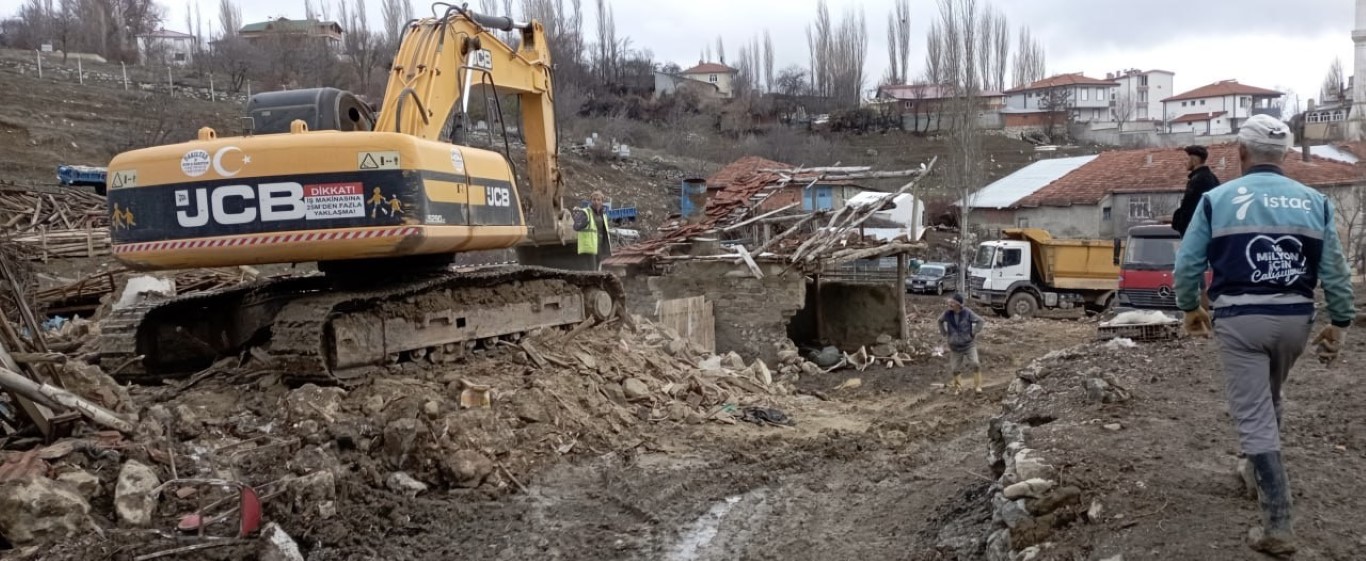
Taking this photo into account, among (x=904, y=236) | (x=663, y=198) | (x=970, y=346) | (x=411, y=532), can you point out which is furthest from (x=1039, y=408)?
(x=663, y=198)

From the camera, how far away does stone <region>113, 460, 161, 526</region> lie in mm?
5035

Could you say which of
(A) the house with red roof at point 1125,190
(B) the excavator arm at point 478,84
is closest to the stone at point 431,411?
(B) the excavator arm at point 478,84

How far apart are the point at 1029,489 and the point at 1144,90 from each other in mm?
105050

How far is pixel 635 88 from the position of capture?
6438 centimetres

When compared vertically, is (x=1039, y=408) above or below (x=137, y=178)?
below

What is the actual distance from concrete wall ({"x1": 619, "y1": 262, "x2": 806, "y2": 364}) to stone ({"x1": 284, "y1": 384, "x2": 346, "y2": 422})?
28.7 feet

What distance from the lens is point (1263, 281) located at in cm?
375

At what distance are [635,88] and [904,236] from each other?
48114mm

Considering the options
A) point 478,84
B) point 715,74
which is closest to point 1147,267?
point 478,84

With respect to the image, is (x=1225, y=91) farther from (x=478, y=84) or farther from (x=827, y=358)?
(x=478, y=84)

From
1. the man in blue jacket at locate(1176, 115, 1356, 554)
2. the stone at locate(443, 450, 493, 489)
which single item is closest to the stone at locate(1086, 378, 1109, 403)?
the man in blue jacket at locate(1176, 115, 1356, 554)

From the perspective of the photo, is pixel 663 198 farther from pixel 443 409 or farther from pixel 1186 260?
pixel 1186 260

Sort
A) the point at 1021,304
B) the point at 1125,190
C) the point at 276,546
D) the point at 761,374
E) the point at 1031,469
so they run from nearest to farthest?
1. the point at 1031,469
2. the point at 276,546
3. the point at 761,374
4. the point at 1021,304
5. the point at 1125,190

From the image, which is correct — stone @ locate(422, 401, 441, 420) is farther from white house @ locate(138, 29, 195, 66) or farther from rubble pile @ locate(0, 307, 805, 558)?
white house @ locate(138, 29, 195, 66)
